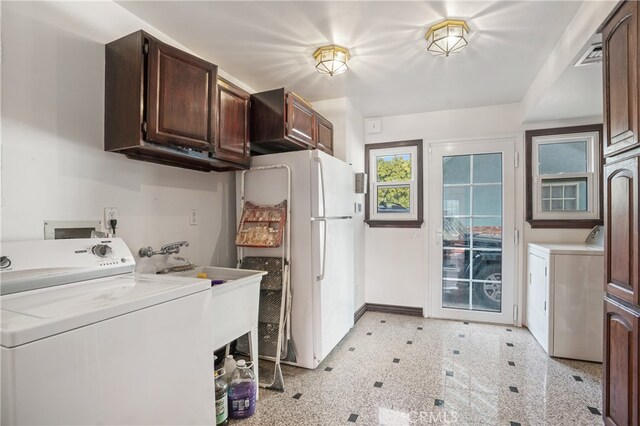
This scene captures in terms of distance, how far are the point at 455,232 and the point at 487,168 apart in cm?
82

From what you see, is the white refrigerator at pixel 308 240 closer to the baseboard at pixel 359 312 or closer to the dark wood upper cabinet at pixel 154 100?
the dark wood upper cabinet at pixel 154 100

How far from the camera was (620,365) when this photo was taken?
60.0 inches

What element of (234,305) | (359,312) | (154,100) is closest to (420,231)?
(359,312)

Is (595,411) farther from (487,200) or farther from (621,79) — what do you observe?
(487,200)

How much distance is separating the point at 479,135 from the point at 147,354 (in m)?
3.74

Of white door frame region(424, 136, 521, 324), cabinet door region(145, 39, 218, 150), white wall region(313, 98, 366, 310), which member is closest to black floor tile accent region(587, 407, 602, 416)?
white door frame region(424, 136, 521, 324)

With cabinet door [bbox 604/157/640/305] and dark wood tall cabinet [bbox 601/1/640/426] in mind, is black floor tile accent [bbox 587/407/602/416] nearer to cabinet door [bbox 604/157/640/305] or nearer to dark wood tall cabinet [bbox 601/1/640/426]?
dark wood tall cabinet [bbox 601/1/640/426]

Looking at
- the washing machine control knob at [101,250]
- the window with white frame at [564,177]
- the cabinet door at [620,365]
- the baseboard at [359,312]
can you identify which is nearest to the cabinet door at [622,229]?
the cabinet door at [620,365]

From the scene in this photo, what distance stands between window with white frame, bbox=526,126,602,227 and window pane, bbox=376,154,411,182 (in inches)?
51.2

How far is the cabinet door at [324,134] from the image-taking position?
3.02 m

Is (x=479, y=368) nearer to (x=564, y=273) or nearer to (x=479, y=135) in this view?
(x=564, y=273)

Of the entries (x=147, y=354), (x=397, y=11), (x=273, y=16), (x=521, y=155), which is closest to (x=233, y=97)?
(x=273, y=16)

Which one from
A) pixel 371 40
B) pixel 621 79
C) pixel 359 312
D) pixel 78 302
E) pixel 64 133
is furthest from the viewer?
pixel 359 312

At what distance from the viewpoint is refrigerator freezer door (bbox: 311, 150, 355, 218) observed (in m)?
2.44
